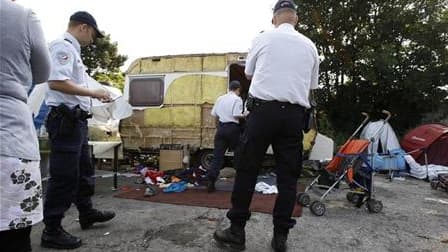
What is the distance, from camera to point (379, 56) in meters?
9.70

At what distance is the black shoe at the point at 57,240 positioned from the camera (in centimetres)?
280

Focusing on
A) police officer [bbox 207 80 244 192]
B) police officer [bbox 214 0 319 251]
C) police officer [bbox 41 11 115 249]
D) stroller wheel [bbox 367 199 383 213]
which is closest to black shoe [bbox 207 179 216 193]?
police officer [bbox 207 80 244 192]

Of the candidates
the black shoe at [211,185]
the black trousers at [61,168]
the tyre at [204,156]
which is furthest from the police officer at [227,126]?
the black trousers at [61,168]

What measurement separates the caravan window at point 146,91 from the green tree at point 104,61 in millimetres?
9057

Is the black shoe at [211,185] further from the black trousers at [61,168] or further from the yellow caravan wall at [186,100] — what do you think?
the black trousers at [61,168]

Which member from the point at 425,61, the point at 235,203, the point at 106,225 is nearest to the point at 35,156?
the point at 235,203

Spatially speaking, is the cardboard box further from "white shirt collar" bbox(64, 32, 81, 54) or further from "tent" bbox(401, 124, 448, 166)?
"tent" bbox(401, 124, 448, 166)

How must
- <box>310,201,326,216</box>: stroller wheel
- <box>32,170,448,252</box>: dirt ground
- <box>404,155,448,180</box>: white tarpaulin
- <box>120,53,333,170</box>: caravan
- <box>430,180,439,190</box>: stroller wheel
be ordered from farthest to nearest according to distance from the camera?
<box>404,155,448,180</box>: white tarpaulin < <box>120,53,333,170</box>: caravan < <box>430,180,439,190</box>: stroller wheel < <box>310,201,326,216</box>: stroller wheel < <box>32,170,448,252</box>: dirt ground

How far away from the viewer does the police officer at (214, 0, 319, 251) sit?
9.04 ft

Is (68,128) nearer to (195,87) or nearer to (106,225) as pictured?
(106,225)

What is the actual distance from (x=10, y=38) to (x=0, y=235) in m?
0.79

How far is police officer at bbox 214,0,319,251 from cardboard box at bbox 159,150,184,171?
15.2 feet

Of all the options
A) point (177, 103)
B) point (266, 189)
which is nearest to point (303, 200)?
point (266, 189)

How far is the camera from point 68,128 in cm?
281
